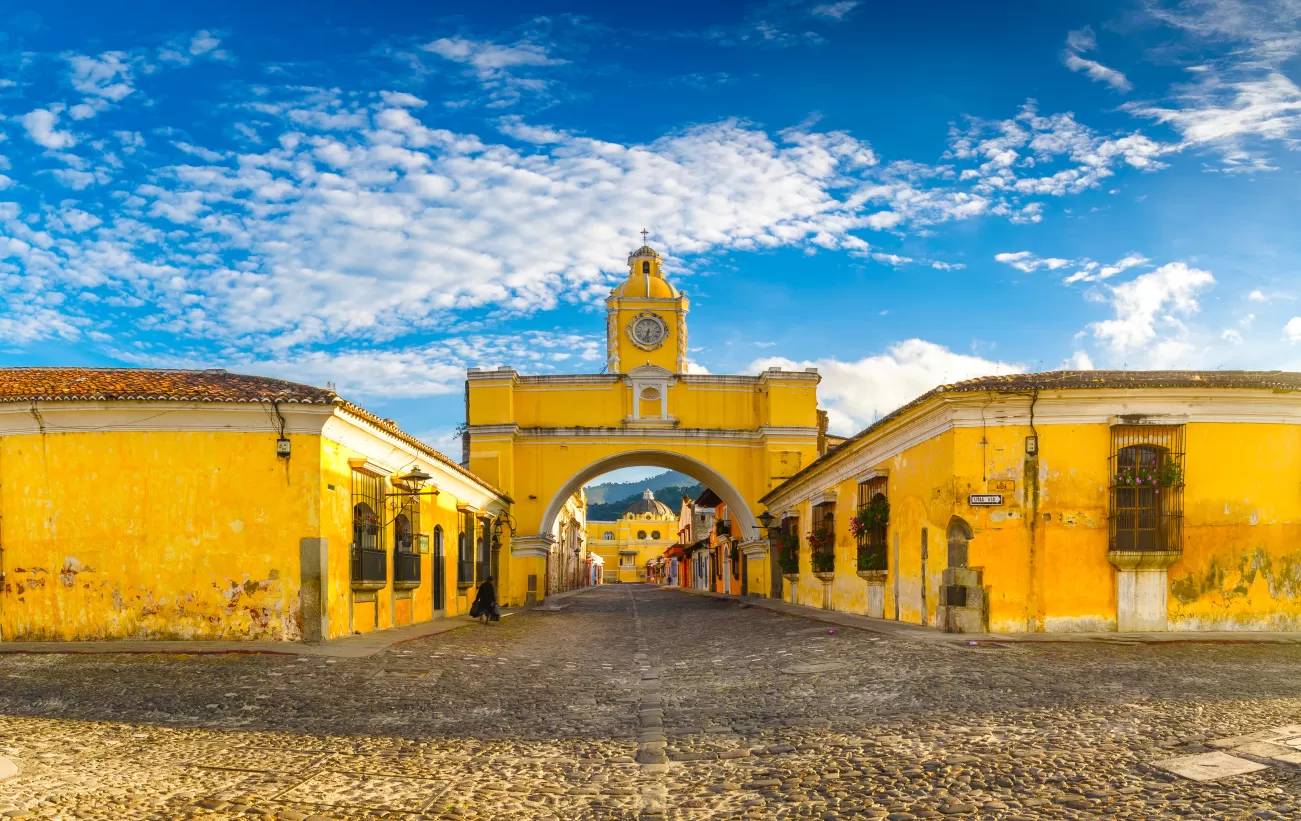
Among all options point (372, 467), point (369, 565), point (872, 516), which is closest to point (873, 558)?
point (872, 516)

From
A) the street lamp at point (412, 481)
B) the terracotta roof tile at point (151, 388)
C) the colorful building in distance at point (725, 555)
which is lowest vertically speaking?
the colorful building in distance at point (725, 555)

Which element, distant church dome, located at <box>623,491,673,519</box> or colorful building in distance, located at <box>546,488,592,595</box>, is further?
distant church dome, located at <box>623,491,673,519</box>

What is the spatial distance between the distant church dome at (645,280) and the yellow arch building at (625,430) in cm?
283

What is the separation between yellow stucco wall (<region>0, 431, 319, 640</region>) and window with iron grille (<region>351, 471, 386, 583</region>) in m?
1.54

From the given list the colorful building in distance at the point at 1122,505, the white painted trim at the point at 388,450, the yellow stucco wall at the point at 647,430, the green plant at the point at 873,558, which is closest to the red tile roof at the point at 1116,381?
the colorful building in distance at the point at 1122,505

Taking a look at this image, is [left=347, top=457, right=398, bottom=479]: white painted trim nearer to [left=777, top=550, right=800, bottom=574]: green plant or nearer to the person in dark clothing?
the person in dark clothing

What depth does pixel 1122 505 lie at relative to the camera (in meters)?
12.4

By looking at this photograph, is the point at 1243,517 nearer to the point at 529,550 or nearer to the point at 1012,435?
the point at 1012,435

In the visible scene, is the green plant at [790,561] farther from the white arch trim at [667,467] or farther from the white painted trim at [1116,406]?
the white painted trim at [1116,406]

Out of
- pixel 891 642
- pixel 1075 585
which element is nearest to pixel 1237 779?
pixel 891 642

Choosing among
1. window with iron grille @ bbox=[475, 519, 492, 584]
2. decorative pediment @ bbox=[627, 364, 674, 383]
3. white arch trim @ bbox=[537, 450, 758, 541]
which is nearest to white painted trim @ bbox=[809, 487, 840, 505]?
window with iron grille @ bbox=[475, 519, 492, 584]

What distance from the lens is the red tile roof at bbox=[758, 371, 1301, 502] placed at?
12133 mm

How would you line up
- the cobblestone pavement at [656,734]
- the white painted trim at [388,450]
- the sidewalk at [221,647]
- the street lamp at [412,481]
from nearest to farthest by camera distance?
the cobblestone pavement at [656,734] < the sidewalk at [221,647] < the white painted trim at [388,450] < the street lamp at [412,481]

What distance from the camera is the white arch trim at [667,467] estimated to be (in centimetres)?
3023
